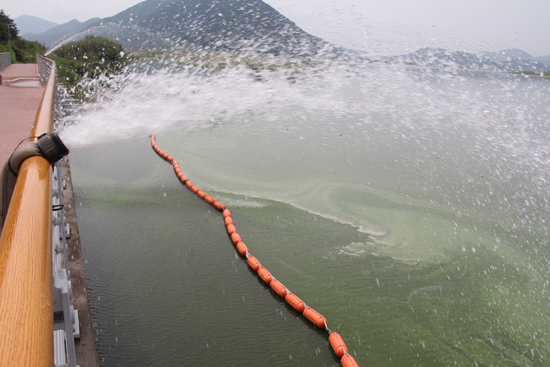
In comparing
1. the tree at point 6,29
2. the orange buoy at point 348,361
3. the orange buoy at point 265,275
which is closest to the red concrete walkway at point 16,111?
the orange buoy at point 265,275

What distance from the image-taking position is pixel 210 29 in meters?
35.0

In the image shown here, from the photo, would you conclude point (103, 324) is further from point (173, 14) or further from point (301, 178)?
point (173, 14)

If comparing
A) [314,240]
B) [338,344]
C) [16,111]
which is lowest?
[314,240]

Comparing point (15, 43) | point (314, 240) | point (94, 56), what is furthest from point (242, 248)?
point (15, 43)

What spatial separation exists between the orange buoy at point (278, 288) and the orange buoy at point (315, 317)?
43 cm

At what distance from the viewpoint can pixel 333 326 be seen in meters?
4.13

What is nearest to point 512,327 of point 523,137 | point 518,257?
point 518,257

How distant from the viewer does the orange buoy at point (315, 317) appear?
4.09 meters

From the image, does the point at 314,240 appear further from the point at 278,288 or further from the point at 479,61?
the point at 479,61

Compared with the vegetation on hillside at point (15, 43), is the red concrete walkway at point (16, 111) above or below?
below

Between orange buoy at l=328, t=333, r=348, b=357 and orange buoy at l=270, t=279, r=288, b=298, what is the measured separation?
88 centimetres

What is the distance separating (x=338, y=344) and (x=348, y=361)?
23 cm

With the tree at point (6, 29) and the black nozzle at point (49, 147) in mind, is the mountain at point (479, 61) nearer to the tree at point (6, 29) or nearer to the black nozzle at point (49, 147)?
the black nozzle at point (49, 147)

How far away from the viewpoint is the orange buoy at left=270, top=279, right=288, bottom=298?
180 inches
